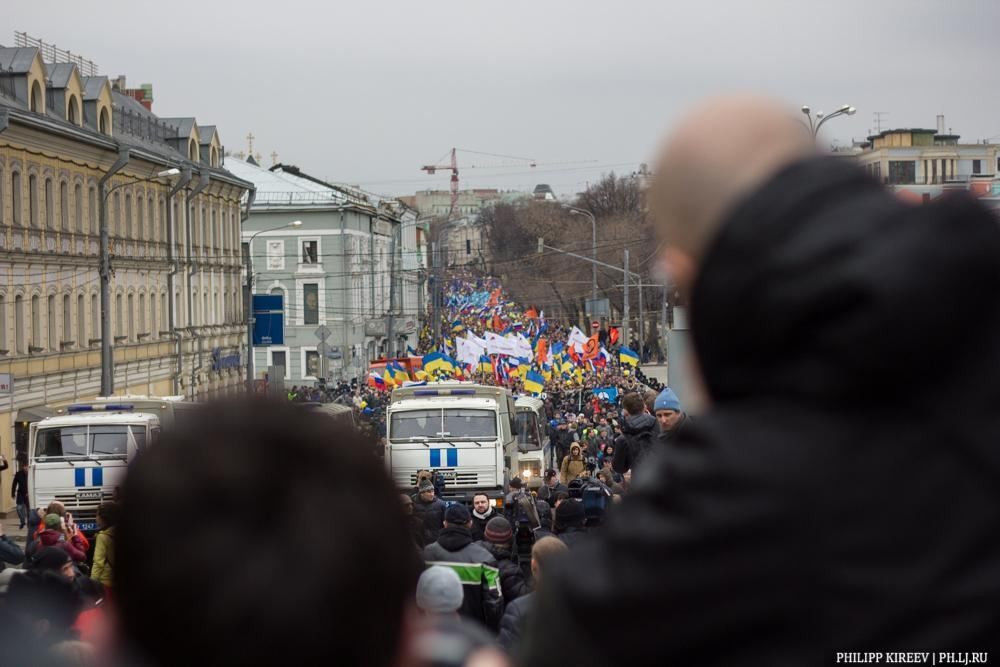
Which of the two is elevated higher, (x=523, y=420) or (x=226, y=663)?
(x=226, y=663)

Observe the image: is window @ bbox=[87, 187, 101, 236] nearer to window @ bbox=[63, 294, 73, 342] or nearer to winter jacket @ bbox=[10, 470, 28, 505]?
window @ bbox=[63, 294, 73, 342]

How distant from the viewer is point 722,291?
4.84ft

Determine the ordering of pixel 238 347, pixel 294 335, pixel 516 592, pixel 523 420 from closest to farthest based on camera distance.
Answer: pixel 516 592
pixel 523 420
pixel 238 347
pixel 294 335

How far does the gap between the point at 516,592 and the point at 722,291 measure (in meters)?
8.60

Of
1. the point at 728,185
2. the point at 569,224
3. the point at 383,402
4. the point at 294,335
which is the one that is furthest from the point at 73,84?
the point at 569,224

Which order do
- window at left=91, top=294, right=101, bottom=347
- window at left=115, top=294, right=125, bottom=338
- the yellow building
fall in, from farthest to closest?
window at left=115, top=294, right=125, bottom=338, window at left=91, top=294, right=101, bottom=347, the yellow building

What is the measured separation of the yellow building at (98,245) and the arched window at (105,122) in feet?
0.18

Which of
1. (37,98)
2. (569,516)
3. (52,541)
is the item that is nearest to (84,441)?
(52,541)

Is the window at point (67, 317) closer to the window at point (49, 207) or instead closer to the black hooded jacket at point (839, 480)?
the window at point (49, 207)

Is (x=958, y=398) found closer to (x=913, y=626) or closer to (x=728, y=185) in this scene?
(x=913, y=626)

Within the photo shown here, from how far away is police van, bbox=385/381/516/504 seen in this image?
25.2m

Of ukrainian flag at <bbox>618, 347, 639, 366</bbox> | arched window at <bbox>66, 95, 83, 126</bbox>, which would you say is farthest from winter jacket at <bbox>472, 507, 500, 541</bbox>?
arched window at <bbox>66, 95, 83, 126</bbox>

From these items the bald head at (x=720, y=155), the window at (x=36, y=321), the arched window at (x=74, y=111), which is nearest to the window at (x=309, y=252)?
the arched window at (x=74, y=111)

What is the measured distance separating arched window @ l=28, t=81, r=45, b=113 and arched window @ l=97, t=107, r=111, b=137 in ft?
20.1
